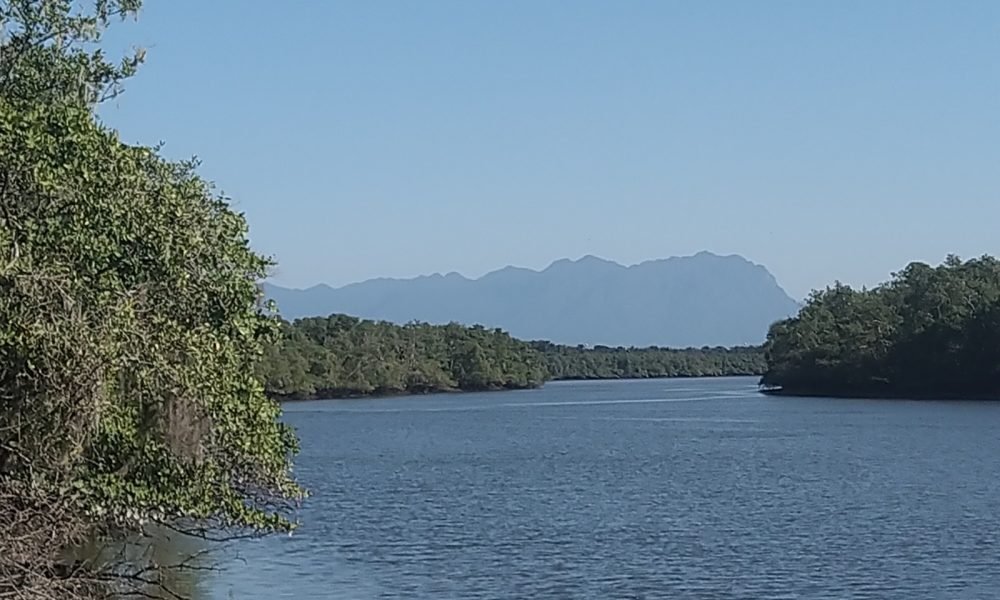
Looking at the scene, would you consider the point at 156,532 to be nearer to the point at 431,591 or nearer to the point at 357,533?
the point at 357,533

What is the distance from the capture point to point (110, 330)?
540 inches

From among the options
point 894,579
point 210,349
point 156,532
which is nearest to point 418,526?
point 156,532

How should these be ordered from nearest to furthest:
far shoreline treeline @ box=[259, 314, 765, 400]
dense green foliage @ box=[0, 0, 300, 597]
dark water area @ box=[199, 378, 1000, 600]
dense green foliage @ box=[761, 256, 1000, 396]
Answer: dense green foliage @ box=[0, 0, 300, 597], dark water area @ box=[199, 378, 1000, 600], dense green foliage @ box=[761, 256, 1000, 396], far shoreline treeline @ box=[259, 314, 765, 400]

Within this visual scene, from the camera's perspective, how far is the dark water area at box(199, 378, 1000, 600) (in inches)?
1018

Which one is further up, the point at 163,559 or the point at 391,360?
the point at 391,360

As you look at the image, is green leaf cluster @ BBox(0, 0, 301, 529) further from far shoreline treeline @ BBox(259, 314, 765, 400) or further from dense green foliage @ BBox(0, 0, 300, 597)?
far shoreline treeline @ BBox(259, 314, 765, 400)

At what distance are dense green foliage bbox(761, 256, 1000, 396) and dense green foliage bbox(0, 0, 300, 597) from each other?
86225 mm

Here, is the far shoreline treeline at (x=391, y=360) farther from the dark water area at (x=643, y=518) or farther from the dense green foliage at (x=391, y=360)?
Result: the dark water area at (x=643, y=518)

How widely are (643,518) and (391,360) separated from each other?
348ft

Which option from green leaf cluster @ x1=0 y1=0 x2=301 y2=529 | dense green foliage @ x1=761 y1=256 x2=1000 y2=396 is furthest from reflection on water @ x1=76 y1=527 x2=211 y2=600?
dense green foliage @ x1=761 y1=256 x2=1000 y2=396

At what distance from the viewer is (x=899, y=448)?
55.4 m

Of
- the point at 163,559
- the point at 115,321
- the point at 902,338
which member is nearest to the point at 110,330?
the point at 115,321

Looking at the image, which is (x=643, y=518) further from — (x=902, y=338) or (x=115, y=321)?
(x=902, y=338)

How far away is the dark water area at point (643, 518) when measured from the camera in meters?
25.9
